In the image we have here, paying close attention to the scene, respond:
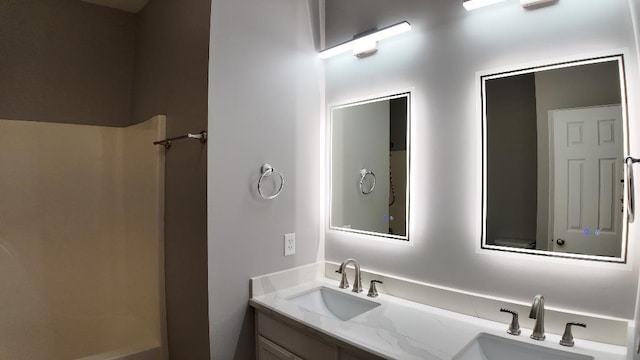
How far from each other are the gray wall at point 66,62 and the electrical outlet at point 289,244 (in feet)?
5.19

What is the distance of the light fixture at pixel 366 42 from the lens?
1637 millimetres

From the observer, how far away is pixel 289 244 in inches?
72.7

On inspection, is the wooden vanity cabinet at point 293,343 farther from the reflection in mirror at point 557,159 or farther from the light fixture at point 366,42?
the light fixture at point 366,42

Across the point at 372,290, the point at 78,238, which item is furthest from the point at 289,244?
the point at 78,238

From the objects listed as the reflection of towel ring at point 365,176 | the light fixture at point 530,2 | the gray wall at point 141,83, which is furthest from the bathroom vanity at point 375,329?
the light fixture at point 530,2

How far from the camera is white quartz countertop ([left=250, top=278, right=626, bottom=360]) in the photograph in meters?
1.12

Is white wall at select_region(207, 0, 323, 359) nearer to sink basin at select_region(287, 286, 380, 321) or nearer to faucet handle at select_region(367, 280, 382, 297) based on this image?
sink basin at select_region(287, 286, 380, 321)

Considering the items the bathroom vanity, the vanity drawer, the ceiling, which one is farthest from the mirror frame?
the ceiling

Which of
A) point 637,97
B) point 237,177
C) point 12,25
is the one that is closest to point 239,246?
point 237,177

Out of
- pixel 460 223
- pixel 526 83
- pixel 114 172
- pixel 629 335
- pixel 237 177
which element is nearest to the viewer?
pixel 629 335

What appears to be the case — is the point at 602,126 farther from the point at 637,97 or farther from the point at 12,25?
the point at 12,25

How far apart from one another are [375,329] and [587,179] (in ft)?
3.17

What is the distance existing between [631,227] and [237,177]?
1546mm

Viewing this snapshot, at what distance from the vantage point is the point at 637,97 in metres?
1.13
